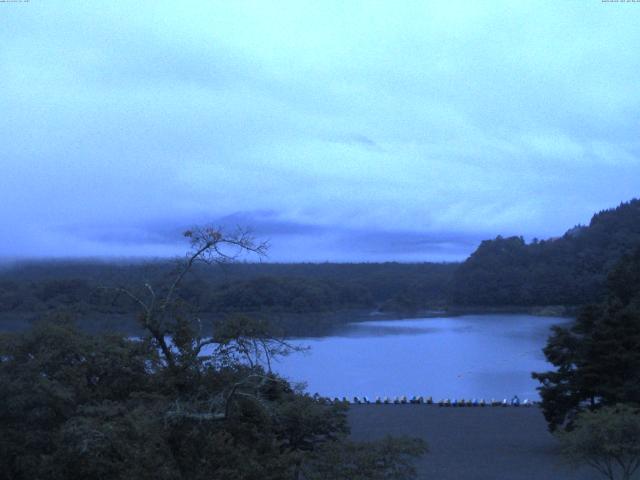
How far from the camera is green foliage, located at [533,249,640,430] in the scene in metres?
14.8

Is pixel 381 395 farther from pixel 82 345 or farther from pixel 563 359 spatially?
pixel 82 345

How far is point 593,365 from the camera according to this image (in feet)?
49.1

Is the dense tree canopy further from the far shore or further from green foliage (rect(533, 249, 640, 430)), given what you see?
green foliage (rect(533, 249, 640, 430))

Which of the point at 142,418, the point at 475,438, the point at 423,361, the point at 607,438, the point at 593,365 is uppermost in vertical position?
the point at 142,418

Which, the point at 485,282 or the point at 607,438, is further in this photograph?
the point at 485,282

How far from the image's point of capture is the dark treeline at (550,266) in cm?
7306

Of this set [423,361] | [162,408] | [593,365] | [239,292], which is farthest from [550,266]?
[162,408]

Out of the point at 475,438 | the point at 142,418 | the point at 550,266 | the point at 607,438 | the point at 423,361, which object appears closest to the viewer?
the point at 142,418

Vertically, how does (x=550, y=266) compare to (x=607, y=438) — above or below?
above

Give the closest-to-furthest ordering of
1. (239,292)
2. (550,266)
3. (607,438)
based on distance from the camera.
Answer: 1. (607,438)
2. (239,292)
3. (550,266)

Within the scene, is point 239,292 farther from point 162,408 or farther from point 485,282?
point 485,282

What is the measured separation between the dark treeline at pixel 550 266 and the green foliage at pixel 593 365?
2185 inches

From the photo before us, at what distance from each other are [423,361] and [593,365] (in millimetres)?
23775

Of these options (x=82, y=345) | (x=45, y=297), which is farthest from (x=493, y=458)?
(x=45, y=297)
